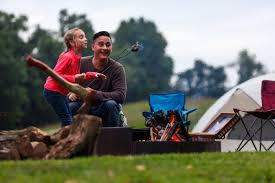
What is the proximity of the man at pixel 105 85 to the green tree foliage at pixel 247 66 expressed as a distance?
92613 millimetres

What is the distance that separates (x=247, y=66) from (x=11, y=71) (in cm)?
5497

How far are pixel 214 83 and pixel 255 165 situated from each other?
95337 millimetres

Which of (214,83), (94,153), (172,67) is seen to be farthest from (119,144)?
(214,83)

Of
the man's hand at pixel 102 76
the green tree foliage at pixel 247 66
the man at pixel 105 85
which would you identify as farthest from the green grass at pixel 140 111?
the green tree foliage at pixel 247 66

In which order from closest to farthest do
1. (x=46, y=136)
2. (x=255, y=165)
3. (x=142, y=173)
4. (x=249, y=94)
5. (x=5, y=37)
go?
(x=142, y=173) < (x=255, y=165) < (x=46, y=136) < (x=249, y=94) < (x=5, y=37)

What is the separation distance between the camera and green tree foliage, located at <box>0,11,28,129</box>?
49.3 metres

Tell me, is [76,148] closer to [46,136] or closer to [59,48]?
[46,136]

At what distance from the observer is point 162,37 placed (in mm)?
96125

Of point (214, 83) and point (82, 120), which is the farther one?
point (214, 83)

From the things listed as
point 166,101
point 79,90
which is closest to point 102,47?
point 79,90

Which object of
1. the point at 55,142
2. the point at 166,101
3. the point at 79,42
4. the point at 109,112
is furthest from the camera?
the point at 166,101

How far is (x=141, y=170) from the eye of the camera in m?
5.05

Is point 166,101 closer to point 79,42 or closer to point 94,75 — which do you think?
point 79,42

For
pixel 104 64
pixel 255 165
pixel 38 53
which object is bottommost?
pixel 255 165
